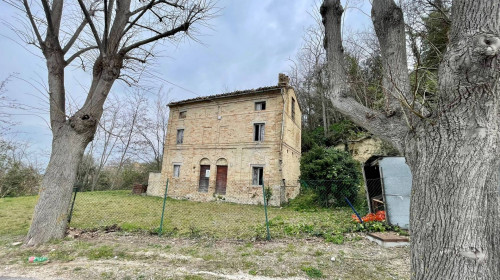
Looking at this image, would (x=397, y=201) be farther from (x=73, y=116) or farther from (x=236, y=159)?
(x=236, y=159)

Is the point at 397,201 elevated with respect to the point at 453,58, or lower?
lower

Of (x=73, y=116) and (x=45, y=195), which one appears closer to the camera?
(x=45, y=195)

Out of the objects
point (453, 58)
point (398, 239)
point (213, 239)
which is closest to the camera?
point (453, 58)

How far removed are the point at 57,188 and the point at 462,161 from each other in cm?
739

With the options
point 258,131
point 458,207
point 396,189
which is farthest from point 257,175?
point 458,207

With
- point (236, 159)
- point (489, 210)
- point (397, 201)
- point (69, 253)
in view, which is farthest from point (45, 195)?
point (236, 159)

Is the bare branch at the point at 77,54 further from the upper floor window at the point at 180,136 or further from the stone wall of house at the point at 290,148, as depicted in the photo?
the upper floor window at the point at 180,136

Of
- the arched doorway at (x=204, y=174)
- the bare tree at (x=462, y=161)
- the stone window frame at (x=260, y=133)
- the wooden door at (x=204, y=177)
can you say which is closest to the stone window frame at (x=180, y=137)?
the arched doorway at (x=204, y=174)

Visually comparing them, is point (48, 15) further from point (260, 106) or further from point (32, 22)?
point (260, 106)

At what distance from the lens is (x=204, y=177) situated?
15703 millimetres

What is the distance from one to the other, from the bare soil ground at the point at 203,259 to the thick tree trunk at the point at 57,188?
34 centimetres

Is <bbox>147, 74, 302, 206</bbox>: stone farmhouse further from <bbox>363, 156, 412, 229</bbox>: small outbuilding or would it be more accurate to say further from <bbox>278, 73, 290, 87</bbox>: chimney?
<bbox>363, 156, 412, 229</bbox>: small outbuilding

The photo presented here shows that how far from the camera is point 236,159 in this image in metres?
14.7

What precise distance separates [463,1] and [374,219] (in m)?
5.70
